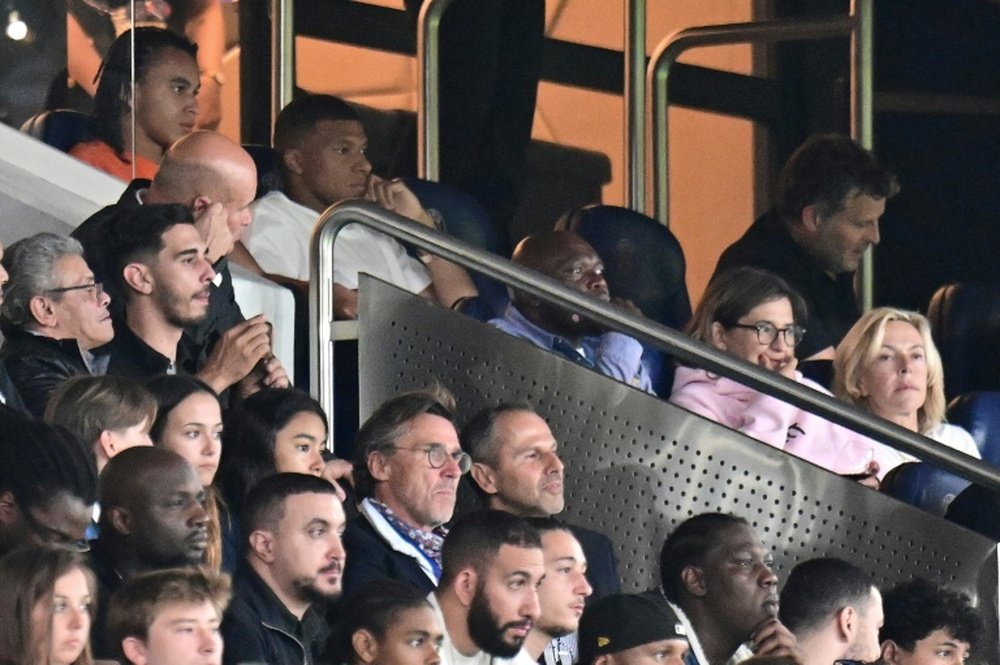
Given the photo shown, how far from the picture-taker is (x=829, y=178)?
8.31 metres

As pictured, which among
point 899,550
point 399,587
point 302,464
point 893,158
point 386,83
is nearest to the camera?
point 399,587

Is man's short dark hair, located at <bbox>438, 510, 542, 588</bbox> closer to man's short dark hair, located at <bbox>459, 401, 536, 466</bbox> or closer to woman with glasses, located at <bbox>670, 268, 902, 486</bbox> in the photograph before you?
man's short dark hair, located at <bbox>459, 401, 536, 466</bbox>

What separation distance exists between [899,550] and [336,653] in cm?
203

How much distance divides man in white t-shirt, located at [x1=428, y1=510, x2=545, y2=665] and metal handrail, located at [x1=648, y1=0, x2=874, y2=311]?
3473mm

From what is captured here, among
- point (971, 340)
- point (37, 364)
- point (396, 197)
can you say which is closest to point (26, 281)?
point (37, 364)

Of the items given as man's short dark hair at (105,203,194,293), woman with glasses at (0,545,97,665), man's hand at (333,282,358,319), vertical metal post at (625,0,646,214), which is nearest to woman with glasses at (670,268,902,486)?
man's hand at (333,282,358,319)

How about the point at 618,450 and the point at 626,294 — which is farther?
the point at 626,294

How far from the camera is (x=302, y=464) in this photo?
6223 mm

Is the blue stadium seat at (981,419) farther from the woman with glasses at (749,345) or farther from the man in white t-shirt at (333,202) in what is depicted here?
the man in white t-shirt at (333,202)

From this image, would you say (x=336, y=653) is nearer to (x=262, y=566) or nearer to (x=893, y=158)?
(x=262, y=566)

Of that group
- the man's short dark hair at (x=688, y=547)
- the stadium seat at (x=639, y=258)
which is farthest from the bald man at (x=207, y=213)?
the stadium seat at (x=639, y=258)

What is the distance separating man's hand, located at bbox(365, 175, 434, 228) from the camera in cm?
782

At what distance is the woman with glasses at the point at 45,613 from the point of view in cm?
494

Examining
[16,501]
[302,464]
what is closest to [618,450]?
[302,464]
